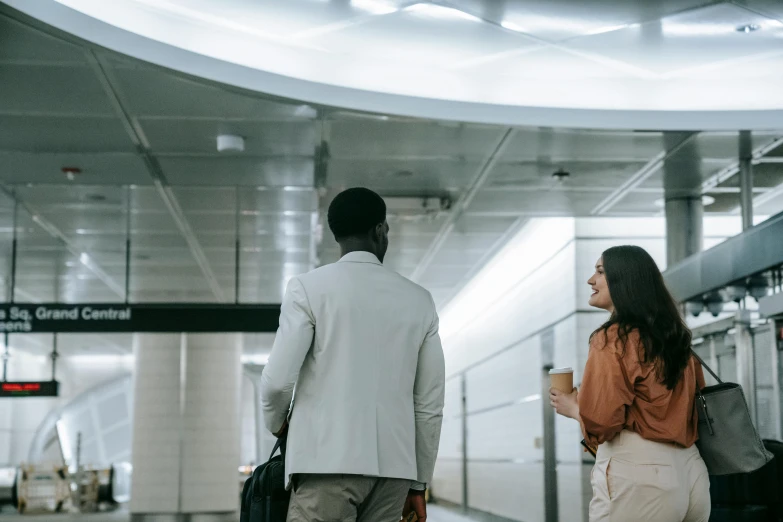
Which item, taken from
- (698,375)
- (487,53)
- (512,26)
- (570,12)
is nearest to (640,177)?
(487,53)

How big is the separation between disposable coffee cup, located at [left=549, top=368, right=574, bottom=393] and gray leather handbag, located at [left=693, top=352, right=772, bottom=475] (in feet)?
1.10

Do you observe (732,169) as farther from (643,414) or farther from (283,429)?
(283,429)

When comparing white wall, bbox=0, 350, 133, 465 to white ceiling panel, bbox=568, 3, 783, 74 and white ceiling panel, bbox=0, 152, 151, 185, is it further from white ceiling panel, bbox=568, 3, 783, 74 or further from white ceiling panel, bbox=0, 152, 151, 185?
white ceiling panel, bbox=568, 3, 783, 74

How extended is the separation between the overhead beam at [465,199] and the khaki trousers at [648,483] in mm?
5342

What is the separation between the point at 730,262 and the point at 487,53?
2.45 metres

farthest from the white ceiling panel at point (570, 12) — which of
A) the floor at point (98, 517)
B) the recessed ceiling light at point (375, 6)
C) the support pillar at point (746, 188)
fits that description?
the floor at point (98, 517)

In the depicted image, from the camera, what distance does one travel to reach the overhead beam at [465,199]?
8261mm

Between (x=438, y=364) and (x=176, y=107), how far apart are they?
523 centimetres

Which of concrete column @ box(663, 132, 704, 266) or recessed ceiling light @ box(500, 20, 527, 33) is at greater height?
recessed ceiling light @ box(500, 20, 527, 33)

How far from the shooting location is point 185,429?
19.8 meters

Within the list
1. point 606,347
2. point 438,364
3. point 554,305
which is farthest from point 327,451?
point 554,305

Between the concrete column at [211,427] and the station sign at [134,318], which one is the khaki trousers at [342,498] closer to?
the station sign at [134,318]

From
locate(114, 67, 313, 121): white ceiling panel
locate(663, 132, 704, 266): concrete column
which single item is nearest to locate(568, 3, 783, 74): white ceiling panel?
locate(663, 132, 704, 266): concrete column

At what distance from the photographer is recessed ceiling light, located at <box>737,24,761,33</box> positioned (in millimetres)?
7020
